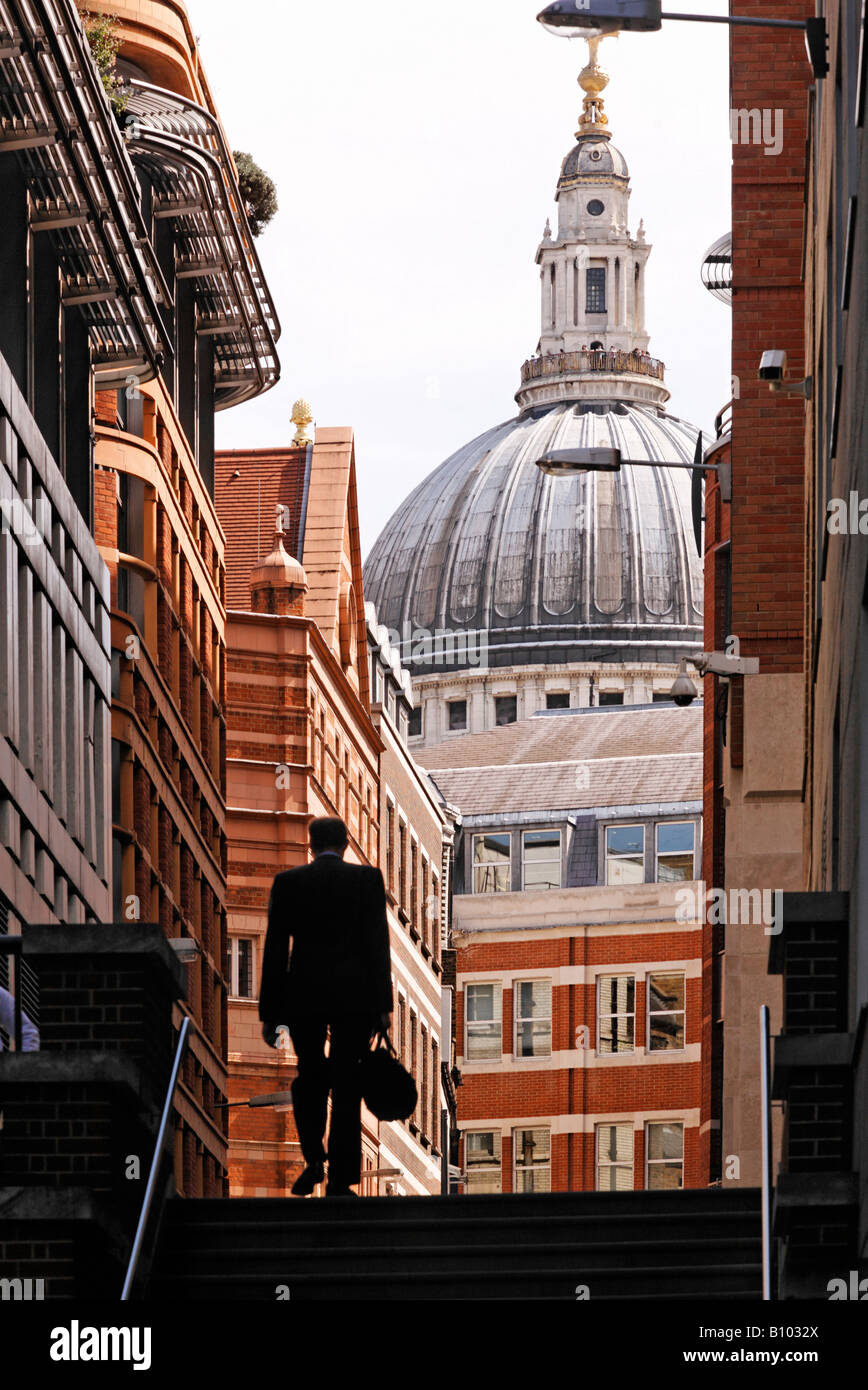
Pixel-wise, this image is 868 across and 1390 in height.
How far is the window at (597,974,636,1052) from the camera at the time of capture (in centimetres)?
8725

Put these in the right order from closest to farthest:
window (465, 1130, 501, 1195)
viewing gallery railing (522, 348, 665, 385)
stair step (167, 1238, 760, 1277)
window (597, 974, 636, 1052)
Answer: stair step (167, 1238, 760, 1277) → window (597, 974, 636, 1052) → window (465, 1130, 501, 1195) → viewing gallery railing (522, 348, 665, 385)

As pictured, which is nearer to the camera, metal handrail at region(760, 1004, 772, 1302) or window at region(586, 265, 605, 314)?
metal handrail at region(760, 1004, 772, 1302)

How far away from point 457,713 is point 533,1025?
245 feet

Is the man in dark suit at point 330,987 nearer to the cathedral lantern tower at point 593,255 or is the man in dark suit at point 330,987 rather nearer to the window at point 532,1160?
the window at point 532,1160

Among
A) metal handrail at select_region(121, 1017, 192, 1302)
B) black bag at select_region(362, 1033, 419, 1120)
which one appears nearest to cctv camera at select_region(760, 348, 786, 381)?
black bag at select_region(362, 1033, 419, 1120)

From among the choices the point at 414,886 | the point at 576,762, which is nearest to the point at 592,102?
the point at 576,762

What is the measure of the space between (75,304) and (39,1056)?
22205 millimetres

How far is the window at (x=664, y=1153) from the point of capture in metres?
86.8

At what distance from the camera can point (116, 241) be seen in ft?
112

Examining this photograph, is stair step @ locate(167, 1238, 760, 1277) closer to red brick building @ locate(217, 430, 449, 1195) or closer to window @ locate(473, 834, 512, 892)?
red brick building @ locate(217, 430, 449, 1195)

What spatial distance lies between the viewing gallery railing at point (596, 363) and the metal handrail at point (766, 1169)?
544 ft

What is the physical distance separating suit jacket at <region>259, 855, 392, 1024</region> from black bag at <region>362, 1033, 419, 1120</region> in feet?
0.81

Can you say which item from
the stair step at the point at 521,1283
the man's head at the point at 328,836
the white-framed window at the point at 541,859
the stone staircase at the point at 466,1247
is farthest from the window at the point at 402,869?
the stair step at the point at 521,1283
